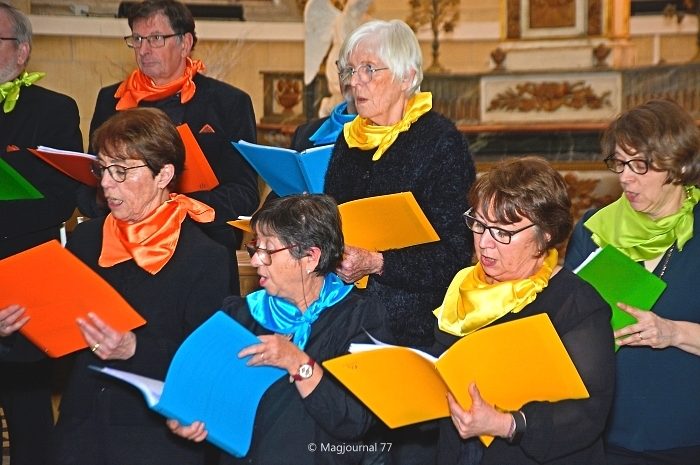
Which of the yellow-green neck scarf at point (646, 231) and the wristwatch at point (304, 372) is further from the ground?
the yellow-green neck scarf at point (646, 231)

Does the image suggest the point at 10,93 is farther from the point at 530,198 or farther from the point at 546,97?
the point at 546,97

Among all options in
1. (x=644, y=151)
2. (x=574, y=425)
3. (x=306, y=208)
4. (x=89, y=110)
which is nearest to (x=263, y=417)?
(x=306, y=208)

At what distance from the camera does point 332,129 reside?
365 cm

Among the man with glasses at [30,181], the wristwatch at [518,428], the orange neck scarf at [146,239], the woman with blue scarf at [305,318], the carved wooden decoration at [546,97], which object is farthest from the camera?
the carved wooden decoration at [546,97]

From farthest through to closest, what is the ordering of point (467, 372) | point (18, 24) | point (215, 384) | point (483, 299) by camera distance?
point (18, 24) → point (483, 299) → point (215, 384) → point (467, 372)

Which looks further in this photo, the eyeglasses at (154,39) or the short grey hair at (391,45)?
the eyeglasses at (154,39)

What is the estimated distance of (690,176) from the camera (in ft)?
9.57

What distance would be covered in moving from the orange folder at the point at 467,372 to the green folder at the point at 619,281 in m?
0.41

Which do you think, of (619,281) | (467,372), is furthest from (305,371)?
(619,281)

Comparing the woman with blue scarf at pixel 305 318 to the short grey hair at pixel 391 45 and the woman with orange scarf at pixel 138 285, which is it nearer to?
the woman with orange scarf at pixel 138 285

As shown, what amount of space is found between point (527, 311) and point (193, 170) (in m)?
1.42

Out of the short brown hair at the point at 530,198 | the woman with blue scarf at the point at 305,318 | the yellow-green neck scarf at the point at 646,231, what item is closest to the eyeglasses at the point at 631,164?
the yellow-green neck scarf at the point at 646,231

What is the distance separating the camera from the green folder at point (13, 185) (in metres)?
3.26

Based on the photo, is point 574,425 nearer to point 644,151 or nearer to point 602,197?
point 644,151
